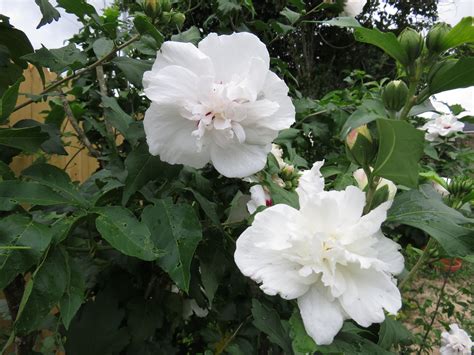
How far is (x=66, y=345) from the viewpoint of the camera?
33.8 inches

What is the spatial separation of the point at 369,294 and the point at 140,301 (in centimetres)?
57

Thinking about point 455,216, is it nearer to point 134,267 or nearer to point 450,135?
point 134,267

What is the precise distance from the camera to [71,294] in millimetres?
605

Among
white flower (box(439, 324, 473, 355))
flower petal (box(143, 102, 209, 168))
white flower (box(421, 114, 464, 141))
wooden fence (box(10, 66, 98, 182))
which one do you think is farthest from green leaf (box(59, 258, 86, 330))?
white flower (box(421, 114, 464, 141))

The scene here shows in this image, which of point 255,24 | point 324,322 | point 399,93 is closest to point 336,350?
point 324,322

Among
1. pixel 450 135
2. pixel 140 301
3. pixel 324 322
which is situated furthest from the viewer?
pixel 450 135

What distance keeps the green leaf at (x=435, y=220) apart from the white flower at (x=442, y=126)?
1.77 metres

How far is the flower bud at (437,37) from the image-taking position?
583 mm

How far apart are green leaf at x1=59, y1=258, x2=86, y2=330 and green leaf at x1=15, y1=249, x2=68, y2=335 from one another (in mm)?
20

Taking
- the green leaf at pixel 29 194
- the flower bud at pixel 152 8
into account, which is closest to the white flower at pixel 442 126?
the flower bud at pixel 152 8

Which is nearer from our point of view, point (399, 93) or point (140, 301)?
point (399, 93)

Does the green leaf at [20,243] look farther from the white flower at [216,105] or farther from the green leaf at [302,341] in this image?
the green leaf at [302,341]

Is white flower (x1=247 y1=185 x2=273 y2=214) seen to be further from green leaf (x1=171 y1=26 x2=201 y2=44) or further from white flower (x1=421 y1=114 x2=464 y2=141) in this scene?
white flower (x1=421 y1=114 x2=464 y2=141)

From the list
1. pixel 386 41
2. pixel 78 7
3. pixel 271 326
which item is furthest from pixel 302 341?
pixel 78 7
